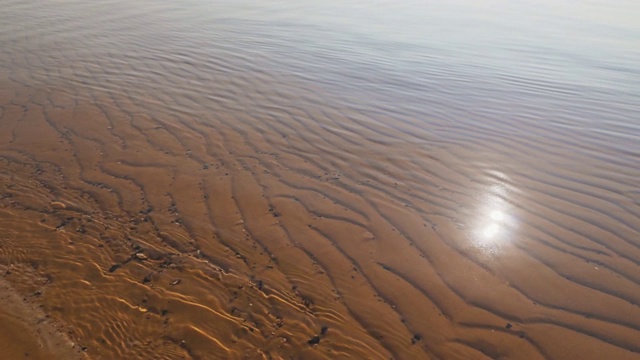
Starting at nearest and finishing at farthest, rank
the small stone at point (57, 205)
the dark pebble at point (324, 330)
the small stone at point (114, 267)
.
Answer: the dark pebble at point (324, 330) < the small stone at point (114, 267) < the small stone at point (57, 205)

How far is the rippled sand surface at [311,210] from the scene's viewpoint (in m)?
2.87

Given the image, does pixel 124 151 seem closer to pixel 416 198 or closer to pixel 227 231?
pixel 227 231

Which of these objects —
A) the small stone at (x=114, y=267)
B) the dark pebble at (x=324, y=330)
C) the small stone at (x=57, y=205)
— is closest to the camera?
the dark pebble at (x=324, y=330)

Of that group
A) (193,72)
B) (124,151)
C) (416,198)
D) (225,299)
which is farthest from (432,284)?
(193,72)

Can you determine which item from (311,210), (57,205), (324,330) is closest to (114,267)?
(57,205)

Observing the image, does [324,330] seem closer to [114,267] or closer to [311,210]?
[311,210]

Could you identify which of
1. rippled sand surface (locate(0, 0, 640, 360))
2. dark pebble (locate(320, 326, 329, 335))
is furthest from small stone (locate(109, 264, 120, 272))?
dark pebble (locate(320, 326, 329, 335))

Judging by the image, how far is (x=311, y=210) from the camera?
410 centimetres

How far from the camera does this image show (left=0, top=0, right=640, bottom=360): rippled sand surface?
2.87 m

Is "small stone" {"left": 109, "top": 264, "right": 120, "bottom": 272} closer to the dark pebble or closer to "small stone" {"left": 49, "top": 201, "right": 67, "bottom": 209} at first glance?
"small stone" {"left": 49, "top": 201, "right": 67, "bottom": 209}

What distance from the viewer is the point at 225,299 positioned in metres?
3.03

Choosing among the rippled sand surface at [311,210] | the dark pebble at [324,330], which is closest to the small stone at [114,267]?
the rippled sand surface at [311,210]

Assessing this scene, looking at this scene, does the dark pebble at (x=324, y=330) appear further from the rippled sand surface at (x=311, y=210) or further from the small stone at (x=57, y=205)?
the small stone at (x=57, y=205)

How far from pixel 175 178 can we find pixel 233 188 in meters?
0.64
